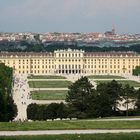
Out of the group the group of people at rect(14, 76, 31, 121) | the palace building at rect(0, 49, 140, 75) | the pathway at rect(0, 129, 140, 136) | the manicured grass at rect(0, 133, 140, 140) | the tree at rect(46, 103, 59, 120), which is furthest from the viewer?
the palace building at rect(0, 49, 140, 75)

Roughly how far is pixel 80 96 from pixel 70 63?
186ft

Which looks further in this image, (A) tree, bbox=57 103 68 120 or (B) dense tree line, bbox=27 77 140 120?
(A) tree, bbox=57 103 68 120

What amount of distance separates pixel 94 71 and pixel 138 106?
185 feet

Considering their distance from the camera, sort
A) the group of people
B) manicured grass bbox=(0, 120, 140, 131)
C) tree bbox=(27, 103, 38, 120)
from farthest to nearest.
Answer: the group of people
tree bbox=(27, 103, 38, 120)
manicured grass bbox=(0, 120, 140, 131)

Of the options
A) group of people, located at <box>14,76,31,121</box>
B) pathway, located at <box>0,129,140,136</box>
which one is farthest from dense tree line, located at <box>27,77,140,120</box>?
pathway, located at <box>0,129,140,136</box>

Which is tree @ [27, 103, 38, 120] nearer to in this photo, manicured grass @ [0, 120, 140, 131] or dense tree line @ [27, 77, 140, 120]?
dense tree line @ [27, 77, 140, 120]

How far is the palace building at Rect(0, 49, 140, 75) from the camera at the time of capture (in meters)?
79.9

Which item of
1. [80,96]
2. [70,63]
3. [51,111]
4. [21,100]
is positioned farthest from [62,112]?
[70,63]

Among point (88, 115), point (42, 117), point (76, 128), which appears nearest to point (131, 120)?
point (76, 128)

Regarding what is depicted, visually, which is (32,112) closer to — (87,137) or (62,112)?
(62,112)

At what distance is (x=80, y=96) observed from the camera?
2403 cm

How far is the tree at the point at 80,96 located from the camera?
23.5 metres

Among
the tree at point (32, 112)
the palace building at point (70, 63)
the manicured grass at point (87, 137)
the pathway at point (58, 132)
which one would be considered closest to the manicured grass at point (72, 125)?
the pathway at point (58, 132)

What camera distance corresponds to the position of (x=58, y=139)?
13.4 metres
